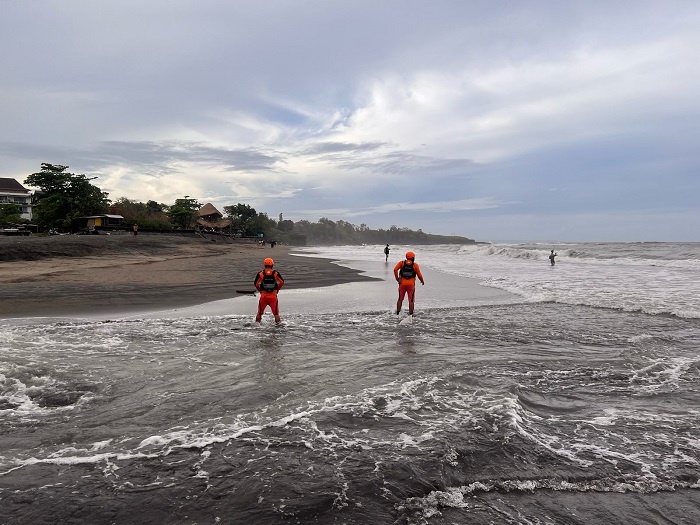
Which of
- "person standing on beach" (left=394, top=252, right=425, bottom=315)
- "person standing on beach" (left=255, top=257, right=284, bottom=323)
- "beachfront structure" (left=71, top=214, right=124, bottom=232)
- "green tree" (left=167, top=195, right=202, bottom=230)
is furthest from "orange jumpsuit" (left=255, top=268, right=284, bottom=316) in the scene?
"green tree" (left=167, top=195, right=202, bottom=230)

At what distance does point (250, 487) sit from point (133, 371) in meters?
4.04

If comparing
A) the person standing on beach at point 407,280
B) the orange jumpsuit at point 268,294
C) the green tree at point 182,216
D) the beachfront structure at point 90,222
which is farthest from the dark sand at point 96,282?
the green tree at point 182,216

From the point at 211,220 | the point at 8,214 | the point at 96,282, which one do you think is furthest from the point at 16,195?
the point at 96,282

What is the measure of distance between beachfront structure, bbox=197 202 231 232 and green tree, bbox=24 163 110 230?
26.1 meters

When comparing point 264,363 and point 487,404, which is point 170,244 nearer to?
point 264,363

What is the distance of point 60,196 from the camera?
157 feet

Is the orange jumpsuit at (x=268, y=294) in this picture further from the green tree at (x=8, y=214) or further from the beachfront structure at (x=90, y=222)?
the green tree at (x=8, y=214)

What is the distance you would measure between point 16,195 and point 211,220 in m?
31.9

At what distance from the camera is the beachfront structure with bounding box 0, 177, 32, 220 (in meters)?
69.8

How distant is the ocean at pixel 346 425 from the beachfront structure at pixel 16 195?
253ft

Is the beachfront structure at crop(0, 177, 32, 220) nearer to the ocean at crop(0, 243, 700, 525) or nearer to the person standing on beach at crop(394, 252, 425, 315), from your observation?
the ocean at crop(0, 243, 700, 525)

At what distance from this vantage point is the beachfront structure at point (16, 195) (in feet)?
229

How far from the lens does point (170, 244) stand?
136 feet

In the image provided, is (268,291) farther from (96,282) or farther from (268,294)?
(96,282)
